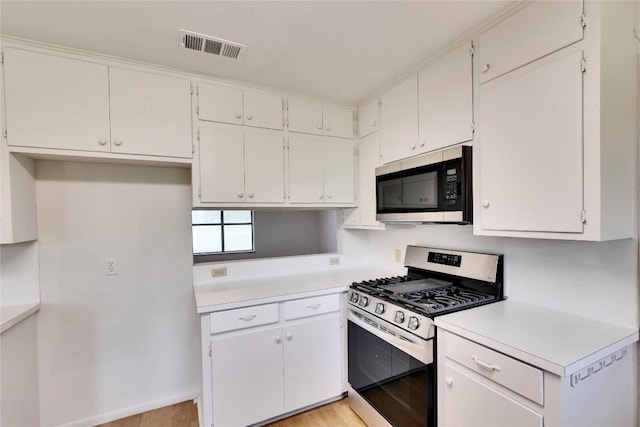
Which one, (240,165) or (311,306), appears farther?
(240,165)

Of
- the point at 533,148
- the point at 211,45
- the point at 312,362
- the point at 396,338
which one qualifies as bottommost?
the point at 312,362

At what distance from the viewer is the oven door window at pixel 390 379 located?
151 cm

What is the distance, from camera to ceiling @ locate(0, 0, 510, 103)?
138 centimetres

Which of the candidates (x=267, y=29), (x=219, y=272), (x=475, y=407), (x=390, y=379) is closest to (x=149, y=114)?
(x=267, y=29)

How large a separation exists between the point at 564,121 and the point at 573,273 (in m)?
0.78

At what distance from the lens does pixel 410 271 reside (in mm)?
2365

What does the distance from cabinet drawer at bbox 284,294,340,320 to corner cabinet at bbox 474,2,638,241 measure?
1.17 meters

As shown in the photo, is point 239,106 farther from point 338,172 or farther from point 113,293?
point 113,293

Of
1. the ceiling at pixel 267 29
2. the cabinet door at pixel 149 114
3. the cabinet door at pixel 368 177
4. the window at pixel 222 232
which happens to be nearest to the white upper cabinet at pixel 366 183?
the cabinet door at pixel 368 177

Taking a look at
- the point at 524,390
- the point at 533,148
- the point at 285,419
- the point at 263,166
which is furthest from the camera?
the point at 263,166

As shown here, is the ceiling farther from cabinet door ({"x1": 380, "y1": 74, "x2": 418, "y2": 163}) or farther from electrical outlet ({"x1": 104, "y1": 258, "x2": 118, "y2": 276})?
electrical outlet ({"x1": 104, "y1": 258, "x2": 118, "y2": 276})

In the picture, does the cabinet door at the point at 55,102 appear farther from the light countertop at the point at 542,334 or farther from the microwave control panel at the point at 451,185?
the light countertop at the point at 542,334

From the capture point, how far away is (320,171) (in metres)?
2.49

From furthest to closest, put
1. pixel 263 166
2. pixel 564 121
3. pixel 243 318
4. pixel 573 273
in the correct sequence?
pixel 263 166
pixel 243 318
pixel 573 273
pixel 564 121
